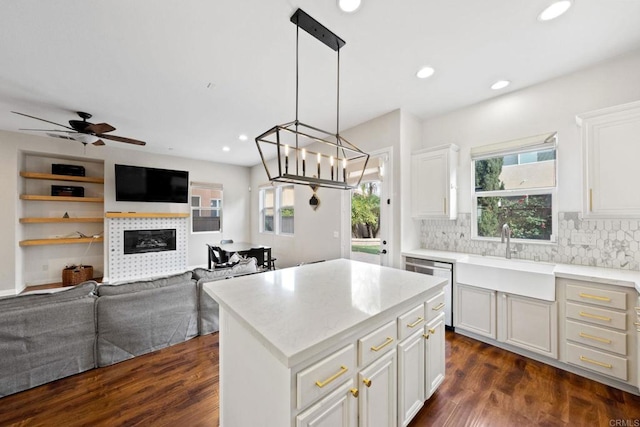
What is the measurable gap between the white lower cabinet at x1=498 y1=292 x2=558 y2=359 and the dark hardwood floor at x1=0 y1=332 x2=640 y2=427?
0.60ft

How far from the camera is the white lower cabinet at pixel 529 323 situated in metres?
2.25

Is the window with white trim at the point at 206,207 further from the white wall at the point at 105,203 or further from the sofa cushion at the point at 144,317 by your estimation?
the sofa cushion at the point at 144,317

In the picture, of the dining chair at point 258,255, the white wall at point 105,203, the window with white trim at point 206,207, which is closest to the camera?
the white wall at point 105,203

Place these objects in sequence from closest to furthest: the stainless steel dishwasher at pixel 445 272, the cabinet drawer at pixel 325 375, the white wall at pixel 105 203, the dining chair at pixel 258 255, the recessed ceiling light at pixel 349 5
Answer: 1. the cabinet drawer at pixel 325 375
2. the recessed ceiling light at pixel 349 5
3. the stainless steel dishwasher at pixel 445 272
4. the white wall at pixel 105 203
5. the dining chair at pixel 258 255

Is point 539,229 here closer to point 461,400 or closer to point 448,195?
point 448,195

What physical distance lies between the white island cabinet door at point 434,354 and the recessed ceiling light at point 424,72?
2330mm

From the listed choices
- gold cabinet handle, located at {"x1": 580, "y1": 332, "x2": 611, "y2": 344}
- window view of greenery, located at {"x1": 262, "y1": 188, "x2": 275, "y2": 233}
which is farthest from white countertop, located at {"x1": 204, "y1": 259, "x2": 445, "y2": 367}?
window view of greenery, located at {"x1": 262, "y1": 188, "x2": 275, "y2": 233}

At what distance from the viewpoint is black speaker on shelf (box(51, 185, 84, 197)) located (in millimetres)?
4883

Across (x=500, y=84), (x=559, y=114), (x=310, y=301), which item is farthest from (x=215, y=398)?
(x=559, y=114)

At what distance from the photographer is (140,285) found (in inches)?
98.6

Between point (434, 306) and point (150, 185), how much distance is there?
246 inches

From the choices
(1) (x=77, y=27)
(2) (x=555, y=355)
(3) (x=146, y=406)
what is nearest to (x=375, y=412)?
(3) (x=146, y=406)

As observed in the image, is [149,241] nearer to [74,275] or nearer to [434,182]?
[74,275]

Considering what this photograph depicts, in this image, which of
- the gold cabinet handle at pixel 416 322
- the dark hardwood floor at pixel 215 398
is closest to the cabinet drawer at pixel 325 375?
the gold cabinet handle at pixel 416 322
